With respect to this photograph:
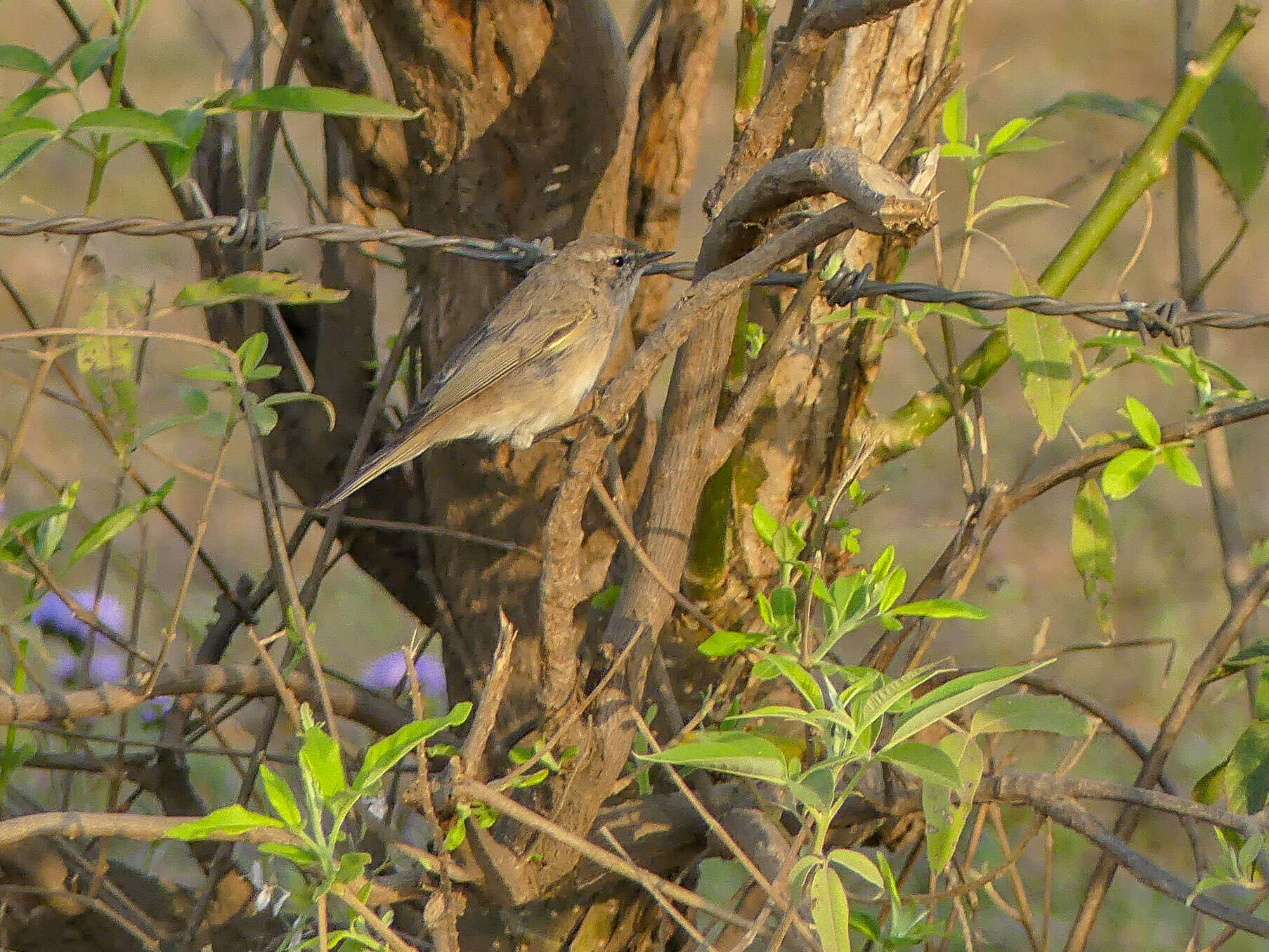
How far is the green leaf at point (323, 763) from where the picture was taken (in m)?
1.83

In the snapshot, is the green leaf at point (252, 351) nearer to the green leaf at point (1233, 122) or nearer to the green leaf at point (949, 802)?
the green leaf at point (949, 802)

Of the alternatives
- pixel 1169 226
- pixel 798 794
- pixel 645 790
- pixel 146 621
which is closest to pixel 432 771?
pixel 645 790

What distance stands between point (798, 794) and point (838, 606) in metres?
0.44

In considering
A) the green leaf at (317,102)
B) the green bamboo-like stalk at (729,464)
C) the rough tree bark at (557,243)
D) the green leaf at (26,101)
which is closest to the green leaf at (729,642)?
the rough tree bark at (557,243)

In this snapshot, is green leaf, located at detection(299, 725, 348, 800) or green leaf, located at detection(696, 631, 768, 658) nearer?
green leaf, located at detection(299, 725, 348, 800)

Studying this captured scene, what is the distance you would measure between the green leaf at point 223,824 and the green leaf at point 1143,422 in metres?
1.62

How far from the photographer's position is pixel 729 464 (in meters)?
2.67

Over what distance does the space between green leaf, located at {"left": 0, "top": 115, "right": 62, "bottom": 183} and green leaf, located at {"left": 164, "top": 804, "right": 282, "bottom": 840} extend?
1.21 m

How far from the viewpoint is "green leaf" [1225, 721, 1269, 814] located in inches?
90.6

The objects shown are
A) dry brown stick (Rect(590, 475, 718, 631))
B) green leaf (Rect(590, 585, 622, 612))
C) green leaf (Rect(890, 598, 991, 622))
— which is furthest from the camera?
green leaf (Rect(590, 585, 622, 612))

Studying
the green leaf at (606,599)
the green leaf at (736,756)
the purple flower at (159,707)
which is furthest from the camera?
the purple flower at (159,707)

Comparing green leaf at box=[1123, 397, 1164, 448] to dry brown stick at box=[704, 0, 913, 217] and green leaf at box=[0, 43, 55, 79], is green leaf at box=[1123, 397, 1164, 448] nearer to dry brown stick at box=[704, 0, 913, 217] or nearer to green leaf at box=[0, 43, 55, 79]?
dry brown stick at box=[704, 0, 913, 217]

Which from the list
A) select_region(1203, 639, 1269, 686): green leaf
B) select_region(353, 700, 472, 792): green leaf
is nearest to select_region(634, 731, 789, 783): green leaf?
select_region(353, 700, 472, 792): green leaf

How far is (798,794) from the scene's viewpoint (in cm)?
171
